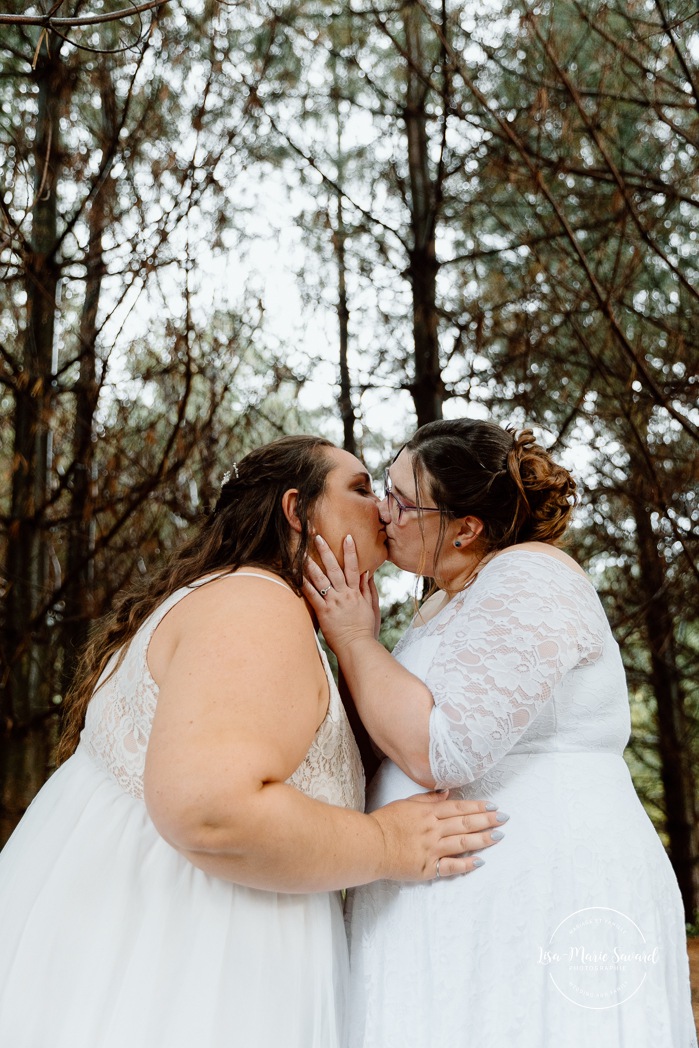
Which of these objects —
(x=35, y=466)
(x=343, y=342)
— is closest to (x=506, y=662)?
(x=35, y=466)

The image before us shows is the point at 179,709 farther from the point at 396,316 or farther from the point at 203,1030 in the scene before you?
the point at 396,316

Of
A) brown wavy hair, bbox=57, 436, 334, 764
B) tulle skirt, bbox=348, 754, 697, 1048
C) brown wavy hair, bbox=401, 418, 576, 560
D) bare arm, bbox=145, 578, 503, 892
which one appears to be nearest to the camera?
bare arm, bbox=145, 578, 503, 892

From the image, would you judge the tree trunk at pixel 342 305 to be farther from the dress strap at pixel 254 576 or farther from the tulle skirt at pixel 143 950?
the tulle skirt at pixel 143 950

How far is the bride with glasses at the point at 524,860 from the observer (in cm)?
179

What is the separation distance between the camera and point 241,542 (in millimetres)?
2098

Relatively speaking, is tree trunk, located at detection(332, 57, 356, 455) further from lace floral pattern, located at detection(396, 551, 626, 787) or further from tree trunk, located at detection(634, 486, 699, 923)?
lace floral pattern, located at detection(396, 551, 626, 787)

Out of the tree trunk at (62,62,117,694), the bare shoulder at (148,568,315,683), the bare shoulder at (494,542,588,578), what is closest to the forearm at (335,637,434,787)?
the bare shoulder at (148,568,315,683)

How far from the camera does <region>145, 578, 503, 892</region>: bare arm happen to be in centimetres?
148

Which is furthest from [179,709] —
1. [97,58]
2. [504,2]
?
[504,2]

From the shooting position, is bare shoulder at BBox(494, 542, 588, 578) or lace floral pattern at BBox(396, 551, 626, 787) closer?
lace floral pattern at BBox(396, 551, 626, 787)

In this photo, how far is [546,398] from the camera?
5.75 m

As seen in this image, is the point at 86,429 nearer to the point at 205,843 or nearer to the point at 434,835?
the point at 434,835

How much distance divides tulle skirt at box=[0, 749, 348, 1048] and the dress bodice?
0.08 m

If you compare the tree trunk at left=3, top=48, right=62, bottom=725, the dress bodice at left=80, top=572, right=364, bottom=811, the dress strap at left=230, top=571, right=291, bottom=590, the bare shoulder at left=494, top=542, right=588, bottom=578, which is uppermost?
the tree trunk at left=3, top=48, right=62, bottom=725
